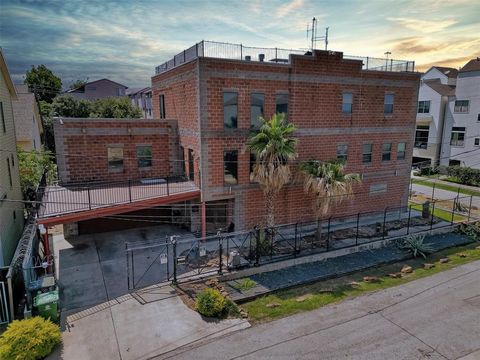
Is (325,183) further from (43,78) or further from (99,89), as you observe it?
(99,89)

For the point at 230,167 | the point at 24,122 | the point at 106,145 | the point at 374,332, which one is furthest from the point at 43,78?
the point at 374,332

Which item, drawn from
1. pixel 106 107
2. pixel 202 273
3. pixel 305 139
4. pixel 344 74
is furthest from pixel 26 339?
pixel 106 107

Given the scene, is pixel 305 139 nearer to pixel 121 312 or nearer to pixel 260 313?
pixel 260 313

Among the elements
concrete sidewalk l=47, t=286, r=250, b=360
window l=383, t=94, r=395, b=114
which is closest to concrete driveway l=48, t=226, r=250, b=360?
concrete sidewalk l=47, t=286, r=250, b=360

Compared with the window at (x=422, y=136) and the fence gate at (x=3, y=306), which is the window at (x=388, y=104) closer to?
the fence gate at (x=3, y=306)

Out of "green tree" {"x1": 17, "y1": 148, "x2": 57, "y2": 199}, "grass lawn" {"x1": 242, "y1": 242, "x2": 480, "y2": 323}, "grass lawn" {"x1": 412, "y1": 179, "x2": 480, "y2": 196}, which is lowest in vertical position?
"grass lawn" {"x1": 242, "y1": 242, "x2": 480, "y2": 323}

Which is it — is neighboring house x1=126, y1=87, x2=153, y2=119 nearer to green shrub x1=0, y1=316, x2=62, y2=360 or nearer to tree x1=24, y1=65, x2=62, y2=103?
tree x1=24, y1=65, x2=62, y2=103
